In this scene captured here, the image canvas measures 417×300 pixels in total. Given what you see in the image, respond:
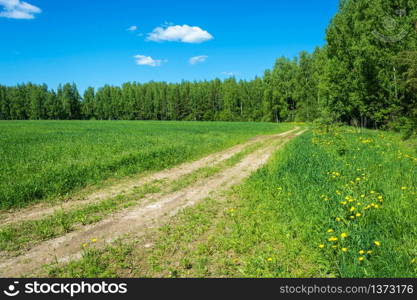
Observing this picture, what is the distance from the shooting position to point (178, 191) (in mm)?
7656

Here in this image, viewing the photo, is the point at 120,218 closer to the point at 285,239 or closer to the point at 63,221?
the point at 63,221

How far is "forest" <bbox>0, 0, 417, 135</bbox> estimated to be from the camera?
2242 cm

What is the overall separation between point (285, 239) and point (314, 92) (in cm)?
6977

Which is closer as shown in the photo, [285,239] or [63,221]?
[285,239]

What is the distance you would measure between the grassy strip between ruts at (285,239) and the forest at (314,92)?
44.0 ft

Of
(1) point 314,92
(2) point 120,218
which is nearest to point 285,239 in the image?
(2) point 120,218

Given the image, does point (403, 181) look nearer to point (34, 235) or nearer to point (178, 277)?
point (178, 277)

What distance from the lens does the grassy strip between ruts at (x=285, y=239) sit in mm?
3584

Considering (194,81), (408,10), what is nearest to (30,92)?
(194,81)

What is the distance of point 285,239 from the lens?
14.6 ft

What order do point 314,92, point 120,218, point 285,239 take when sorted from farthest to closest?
point 314,92 → point 120,218 → point 285,239

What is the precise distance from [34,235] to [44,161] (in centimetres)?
663

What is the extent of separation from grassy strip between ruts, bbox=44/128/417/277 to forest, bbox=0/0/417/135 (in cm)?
1342

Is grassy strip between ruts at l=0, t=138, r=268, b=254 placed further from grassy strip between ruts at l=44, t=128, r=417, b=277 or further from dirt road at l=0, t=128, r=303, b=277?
grassy strip between ruts at l=44, t=128, r=417, b=277
